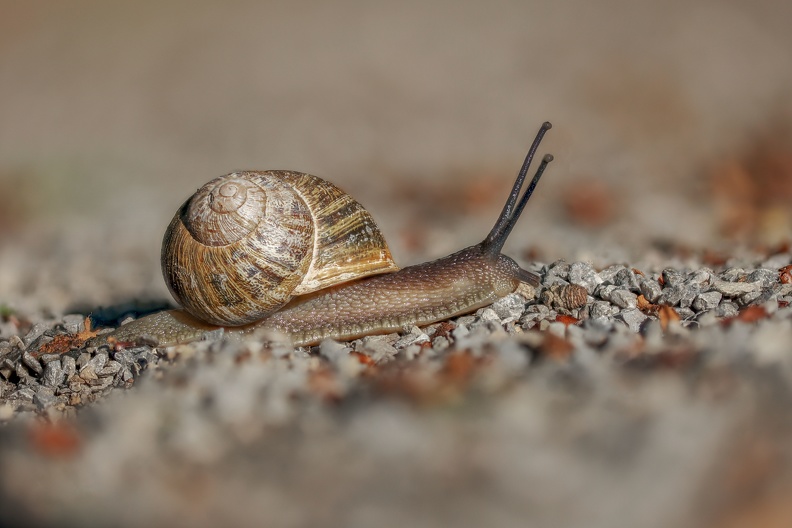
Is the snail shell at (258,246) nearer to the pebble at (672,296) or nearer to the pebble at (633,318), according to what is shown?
the pebble at (633,318)

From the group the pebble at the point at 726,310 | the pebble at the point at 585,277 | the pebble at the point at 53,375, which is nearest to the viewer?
the pebble at the point at 726,310

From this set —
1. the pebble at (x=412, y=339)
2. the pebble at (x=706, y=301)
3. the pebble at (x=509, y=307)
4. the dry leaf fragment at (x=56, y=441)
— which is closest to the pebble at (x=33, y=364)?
the dry leaf fragment at (x=56, y=441)

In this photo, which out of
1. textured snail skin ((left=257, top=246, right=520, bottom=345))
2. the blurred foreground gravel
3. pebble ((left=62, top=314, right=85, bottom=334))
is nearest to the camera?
the blurred foreground gravel

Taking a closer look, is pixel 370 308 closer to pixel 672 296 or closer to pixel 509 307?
pixel 509 307

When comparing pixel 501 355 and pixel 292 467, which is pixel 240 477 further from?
pixel 501 355

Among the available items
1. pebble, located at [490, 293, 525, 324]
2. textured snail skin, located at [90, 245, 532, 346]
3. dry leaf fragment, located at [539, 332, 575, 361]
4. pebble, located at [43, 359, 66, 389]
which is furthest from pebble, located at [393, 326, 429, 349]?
pebble, located at [43, 359, 66, 389]

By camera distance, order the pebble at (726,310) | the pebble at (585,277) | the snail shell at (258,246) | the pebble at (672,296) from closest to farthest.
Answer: the pebble at (726,310) < the snail shell at (258,246) < the pebble at (672,296) < the pebble at (585,277)

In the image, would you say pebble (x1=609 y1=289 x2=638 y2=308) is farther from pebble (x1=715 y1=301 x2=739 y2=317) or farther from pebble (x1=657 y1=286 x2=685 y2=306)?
pebble (x1=715 y1=301 x2=739 y2=317)
